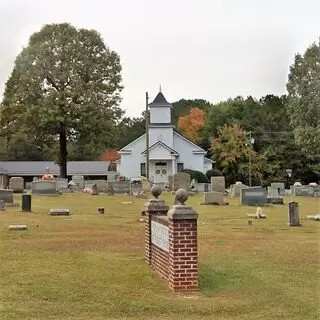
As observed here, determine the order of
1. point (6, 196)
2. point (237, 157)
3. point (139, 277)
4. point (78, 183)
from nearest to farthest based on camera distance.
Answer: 1. point (139, 277)
2. point (6, 196)
3. point (78, 183)
4. point (237, 157)

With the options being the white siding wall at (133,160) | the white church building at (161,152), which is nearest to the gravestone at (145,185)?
the white church building at (161,152)

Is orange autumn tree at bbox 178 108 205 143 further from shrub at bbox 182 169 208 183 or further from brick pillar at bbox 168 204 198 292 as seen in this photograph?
brick pillar at bbox 168 204 198 292

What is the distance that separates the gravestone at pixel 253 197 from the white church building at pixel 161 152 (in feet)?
103

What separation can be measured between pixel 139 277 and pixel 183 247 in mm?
1326

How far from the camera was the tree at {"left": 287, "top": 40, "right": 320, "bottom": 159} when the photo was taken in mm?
49906

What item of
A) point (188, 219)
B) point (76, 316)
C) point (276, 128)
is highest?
point (276, 128)

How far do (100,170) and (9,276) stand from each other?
7110cm

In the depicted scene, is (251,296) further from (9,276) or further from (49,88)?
(49,88)

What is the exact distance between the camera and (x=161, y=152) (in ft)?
201

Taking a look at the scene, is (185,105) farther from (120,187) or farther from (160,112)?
(120,187)

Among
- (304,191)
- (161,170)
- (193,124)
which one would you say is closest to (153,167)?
(161,170)

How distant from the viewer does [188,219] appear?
29.8 feet

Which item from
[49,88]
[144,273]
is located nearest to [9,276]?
[144,273]

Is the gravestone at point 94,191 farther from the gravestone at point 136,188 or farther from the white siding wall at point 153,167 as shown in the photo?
the white siding wall at point 153,167
